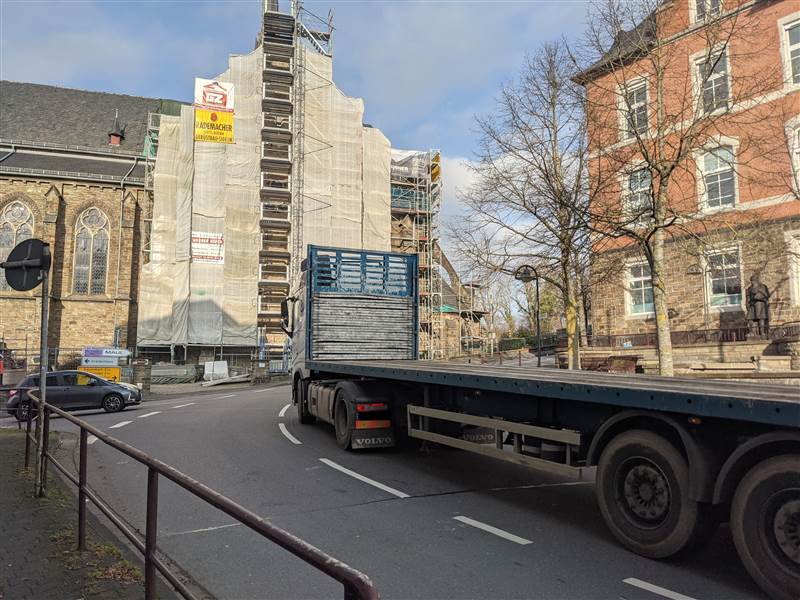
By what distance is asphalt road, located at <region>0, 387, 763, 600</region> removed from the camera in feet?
13.3

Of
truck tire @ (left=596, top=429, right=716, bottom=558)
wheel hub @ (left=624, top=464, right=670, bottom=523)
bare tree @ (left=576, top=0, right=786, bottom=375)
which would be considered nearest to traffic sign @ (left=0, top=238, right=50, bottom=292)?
truck tire @ (left=596, top=429, right=716, bottom=558)

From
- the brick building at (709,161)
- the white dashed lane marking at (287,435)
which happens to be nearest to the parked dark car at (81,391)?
the white dashed lane marking at (287,435)

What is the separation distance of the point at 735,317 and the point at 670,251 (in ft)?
11.5

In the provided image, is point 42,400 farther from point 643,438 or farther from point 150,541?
→ point 643,438

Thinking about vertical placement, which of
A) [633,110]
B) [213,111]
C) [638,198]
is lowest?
[638,198]

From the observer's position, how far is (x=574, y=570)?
4.32m

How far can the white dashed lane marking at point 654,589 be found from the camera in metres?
3.79

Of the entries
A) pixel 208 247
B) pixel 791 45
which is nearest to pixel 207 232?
pixel 208 247

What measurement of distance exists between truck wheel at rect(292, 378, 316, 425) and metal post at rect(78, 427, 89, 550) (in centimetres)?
766

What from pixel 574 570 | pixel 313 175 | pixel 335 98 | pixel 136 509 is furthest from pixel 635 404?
pixel 335 98

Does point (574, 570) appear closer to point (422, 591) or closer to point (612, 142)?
point (422, 591)

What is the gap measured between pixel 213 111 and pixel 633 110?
25.9m

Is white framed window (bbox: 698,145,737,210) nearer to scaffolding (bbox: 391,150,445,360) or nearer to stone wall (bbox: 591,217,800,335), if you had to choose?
stone wall (bbox: 591,217,800,335)

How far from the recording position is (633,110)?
1487 centimetres
